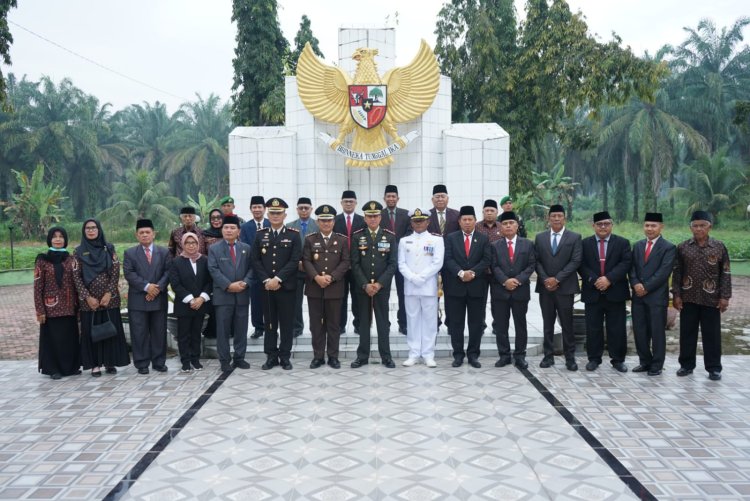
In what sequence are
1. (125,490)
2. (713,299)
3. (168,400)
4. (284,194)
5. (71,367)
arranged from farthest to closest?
(284,194), (71,367), (713,299), (168,400), (125,490)

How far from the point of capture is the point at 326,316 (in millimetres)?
5773

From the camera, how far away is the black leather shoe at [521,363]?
566cm

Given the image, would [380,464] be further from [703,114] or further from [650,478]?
[703,114]

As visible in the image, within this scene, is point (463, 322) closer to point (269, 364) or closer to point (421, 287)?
point (421, 287)

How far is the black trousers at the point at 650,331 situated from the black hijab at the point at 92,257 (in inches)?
195

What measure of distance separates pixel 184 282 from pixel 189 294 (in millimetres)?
129

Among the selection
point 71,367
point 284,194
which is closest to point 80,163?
point 284,194

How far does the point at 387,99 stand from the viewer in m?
8.73

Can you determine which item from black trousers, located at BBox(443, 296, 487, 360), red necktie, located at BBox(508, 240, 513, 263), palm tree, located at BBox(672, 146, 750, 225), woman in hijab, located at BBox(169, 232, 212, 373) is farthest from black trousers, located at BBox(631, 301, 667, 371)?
palm tree, located at BBox(672, 146, 750, 225)

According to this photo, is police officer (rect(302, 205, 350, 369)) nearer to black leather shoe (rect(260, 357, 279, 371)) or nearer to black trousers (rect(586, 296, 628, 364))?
black leather shoe (rect(260, 357, 279, 371))

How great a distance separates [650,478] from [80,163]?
34381mm

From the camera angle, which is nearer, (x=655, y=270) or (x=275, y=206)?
(x=655, y=270)

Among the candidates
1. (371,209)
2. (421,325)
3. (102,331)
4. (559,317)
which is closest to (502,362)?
(559,317)

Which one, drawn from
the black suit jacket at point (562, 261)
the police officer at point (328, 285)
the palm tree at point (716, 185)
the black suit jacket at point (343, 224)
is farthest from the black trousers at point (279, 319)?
the palm tree at point (716, 185)
